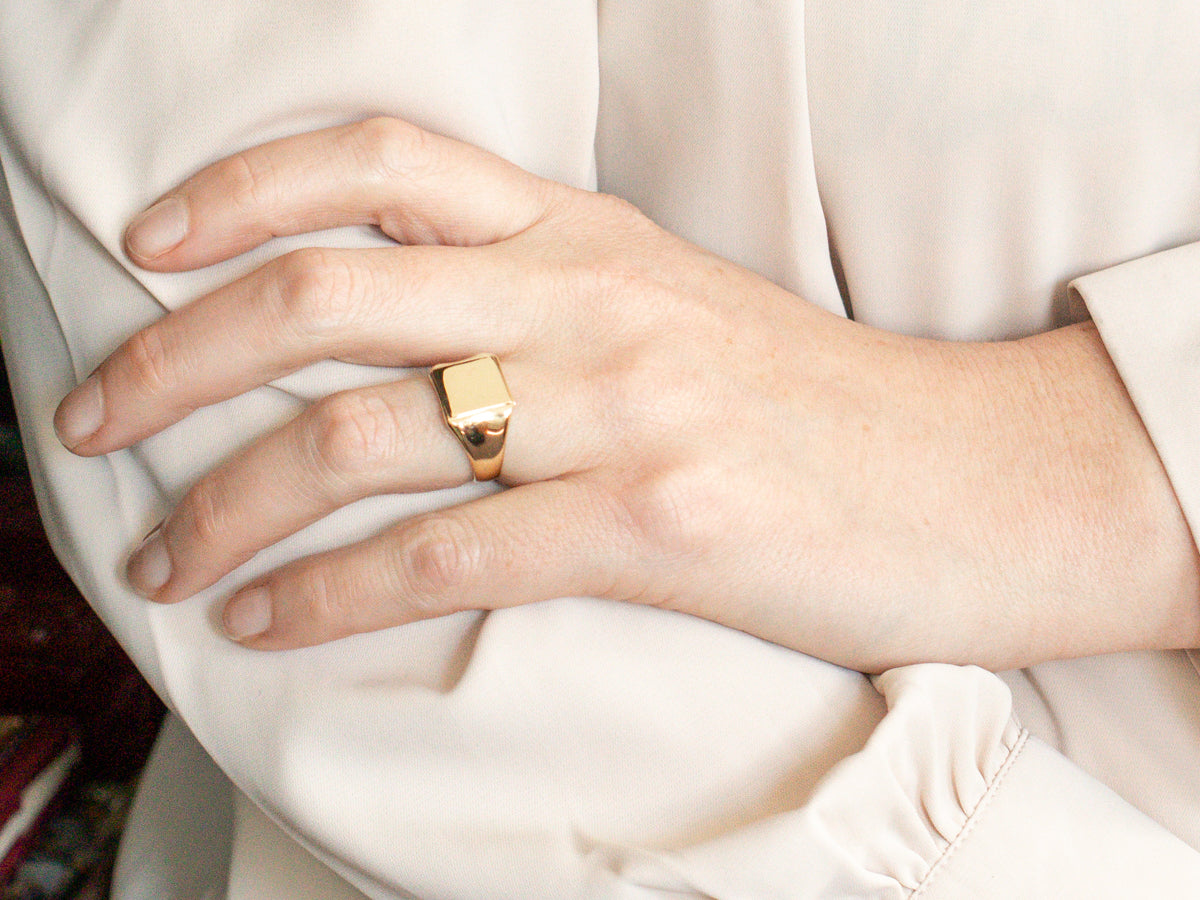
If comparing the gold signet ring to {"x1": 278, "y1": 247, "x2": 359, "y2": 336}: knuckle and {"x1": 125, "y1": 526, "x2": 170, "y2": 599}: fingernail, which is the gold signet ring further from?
{"x1": 125, "y1": 526, "x2": 170, "y2": 599}: fingernail

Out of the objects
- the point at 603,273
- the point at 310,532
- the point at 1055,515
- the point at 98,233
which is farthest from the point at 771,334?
the point at 98,233

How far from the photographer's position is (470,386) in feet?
2.00

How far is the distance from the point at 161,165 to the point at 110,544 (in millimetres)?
282

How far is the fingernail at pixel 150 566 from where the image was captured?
2.15 ft

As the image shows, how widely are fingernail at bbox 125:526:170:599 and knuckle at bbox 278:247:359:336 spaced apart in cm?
20

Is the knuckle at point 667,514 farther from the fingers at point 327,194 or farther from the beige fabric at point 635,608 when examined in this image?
the fingers at point 327,194

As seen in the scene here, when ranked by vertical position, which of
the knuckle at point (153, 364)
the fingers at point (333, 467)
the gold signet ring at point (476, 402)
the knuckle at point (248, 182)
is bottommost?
the fingers at point (333, 467)

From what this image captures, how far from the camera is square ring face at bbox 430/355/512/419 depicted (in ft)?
1.97

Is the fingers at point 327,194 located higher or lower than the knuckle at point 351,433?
higher

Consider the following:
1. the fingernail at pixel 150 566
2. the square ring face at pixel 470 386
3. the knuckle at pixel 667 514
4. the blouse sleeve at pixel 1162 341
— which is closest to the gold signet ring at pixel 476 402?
the square ring face at pixel 470 386

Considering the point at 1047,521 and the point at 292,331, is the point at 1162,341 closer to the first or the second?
the point at 1047,521

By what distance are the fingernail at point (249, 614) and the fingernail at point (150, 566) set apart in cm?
6

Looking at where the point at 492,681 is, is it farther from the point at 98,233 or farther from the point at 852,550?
the point at 98,233

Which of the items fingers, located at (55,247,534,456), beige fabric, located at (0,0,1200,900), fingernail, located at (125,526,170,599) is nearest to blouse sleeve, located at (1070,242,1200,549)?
beige fabric, located at (0,0,1200,900)
